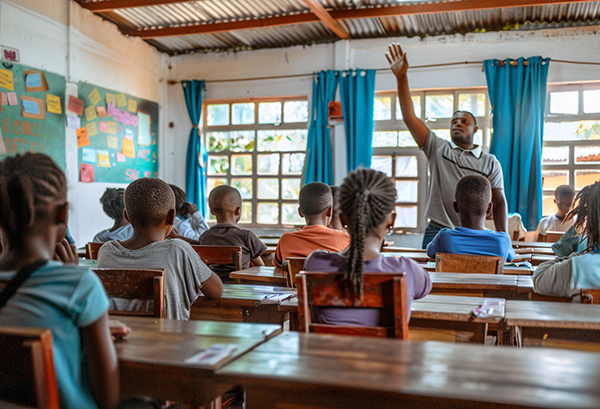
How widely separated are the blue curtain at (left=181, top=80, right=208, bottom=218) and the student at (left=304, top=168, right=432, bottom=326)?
608 centimetres

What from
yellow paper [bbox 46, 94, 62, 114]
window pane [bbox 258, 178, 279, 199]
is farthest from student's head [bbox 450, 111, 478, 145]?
yellow paper [bbox 46, 94, 62, 114]

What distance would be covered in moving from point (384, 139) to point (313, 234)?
4461 mm

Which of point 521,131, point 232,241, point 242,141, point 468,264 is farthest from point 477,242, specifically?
point 242,141

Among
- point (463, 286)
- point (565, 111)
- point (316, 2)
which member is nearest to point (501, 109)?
point (565, 111)

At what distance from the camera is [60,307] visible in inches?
41.8

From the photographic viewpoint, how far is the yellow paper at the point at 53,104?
17.7 ft

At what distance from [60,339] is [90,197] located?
17.6ft

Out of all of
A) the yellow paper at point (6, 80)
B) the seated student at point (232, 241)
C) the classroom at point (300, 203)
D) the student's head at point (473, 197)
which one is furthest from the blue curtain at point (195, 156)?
the student's head at point (473, 197)

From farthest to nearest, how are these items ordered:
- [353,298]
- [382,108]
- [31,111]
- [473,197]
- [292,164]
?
1. [292,164]
2. [382,108]
3. [31,111]
4. [473,197]
5. [353,298]

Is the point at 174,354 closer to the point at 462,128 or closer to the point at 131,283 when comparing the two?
the point at 131,283

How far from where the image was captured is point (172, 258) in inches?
73.5

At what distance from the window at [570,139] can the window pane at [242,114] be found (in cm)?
389

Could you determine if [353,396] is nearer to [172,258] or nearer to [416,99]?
[172,258]

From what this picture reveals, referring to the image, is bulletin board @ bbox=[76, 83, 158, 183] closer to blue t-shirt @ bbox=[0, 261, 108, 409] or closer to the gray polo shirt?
the gray polo shirt
